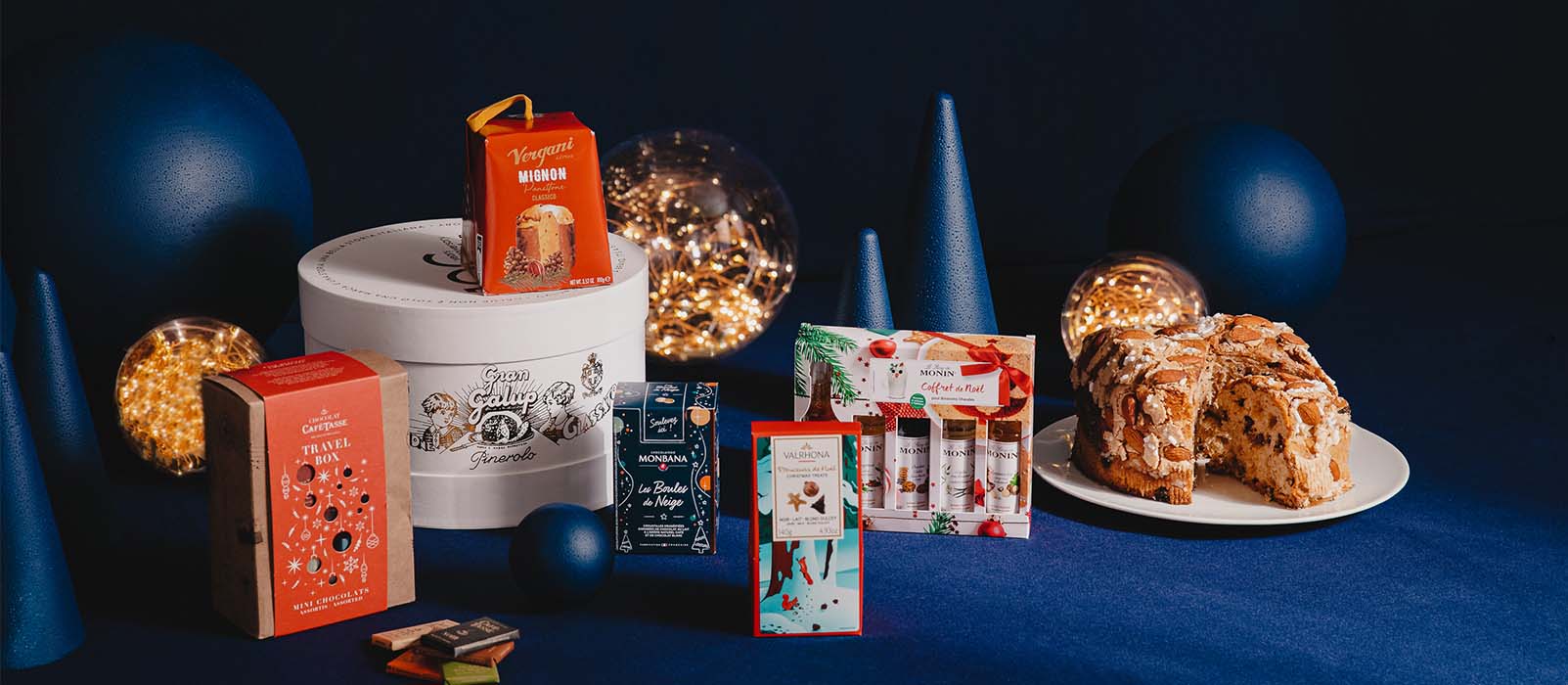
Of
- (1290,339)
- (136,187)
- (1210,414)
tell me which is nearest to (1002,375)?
(1210,414)

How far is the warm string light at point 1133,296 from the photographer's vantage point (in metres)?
2.65

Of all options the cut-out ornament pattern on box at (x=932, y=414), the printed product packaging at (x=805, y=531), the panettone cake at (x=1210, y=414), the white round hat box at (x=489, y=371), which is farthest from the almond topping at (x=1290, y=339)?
the white round hat box at (x=489, y=371)

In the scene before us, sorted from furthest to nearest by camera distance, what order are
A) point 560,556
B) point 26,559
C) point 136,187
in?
1. point 136,187
2. point 560,556
3. point 26,559

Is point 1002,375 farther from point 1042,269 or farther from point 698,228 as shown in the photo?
point 1042,269

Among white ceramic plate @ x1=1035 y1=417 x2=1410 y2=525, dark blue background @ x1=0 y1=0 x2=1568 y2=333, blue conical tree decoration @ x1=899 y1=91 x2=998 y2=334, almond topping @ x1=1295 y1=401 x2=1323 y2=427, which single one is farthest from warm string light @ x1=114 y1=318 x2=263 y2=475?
almond topping @ x1=1295 y1=401 x2=1323 y2=427

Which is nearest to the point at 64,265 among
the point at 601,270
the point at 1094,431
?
the point at 601,270

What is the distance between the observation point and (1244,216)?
285 centimetres

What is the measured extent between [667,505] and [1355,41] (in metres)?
2.57

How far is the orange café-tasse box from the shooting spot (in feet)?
6.99

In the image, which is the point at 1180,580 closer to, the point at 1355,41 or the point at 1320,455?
the point at 1320,455

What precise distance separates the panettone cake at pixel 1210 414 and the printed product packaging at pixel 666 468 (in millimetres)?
584

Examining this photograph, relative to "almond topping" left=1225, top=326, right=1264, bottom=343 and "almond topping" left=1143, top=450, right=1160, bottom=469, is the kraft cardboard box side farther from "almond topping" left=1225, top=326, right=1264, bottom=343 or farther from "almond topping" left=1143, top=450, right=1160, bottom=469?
"almond topping" left=1225, top=326, right=1264, bottom=343

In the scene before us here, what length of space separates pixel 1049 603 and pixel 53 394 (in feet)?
4.48

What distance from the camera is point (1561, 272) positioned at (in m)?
3.58
